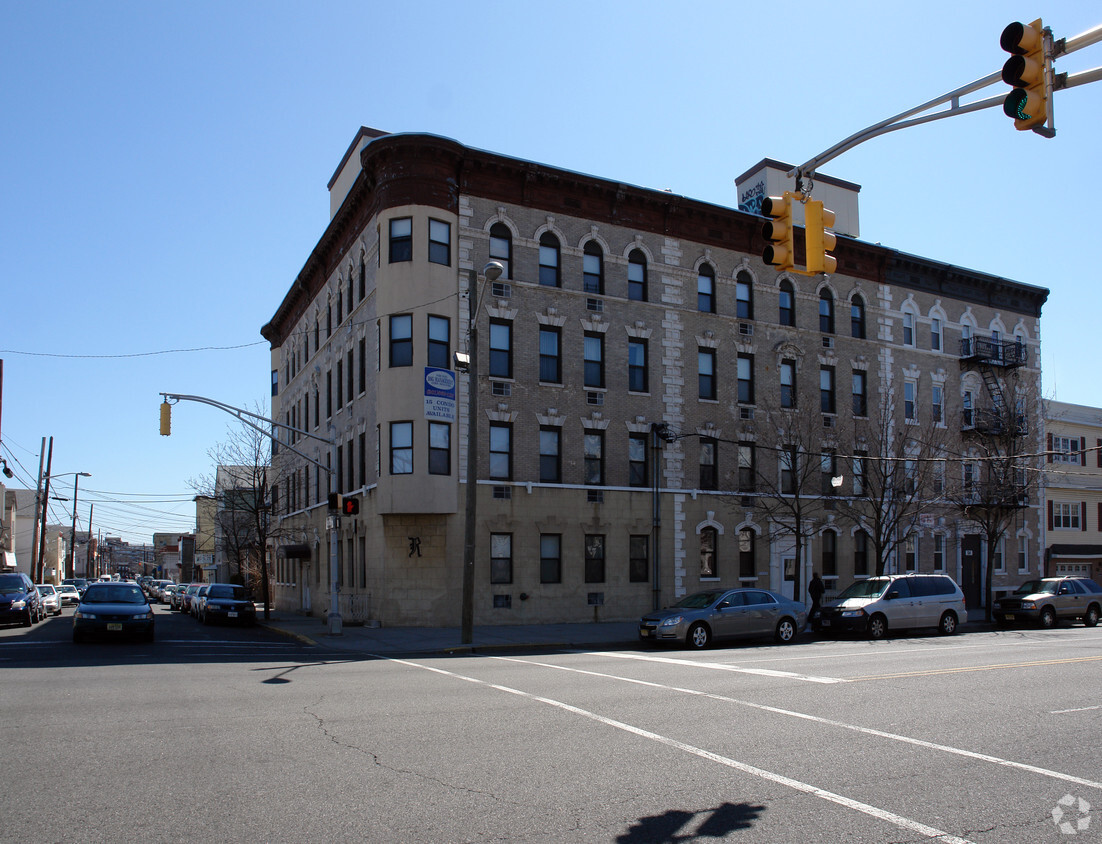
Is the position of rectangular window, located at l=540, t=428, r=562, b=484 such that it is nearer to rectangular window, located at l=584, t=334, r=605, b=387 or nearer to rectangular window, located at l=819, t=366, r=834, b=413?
rectangular window, located at l=584, t=334, r=605, b=387

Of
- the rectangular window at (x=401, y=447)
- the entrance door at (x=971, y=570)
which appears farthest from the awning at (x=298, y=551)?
the entrance door at (x=971, y=570)

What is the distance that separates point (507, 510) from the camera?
2702 cm

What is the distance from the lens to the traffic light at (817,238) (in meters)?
9.99

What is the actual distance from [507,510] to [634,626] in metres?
5.12

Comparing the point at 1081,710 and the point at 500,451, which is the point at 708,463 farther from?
the point at 1081,710

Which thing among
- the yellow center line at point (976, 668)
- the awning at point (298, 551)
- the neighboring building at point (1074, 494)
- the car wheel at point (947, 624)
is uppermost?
the neighboring building at point (1074, 494)

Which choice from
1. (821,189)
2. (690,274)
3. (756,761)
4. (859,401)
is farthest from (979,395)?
(756,761)

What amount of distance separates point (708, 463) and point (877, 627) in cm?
928

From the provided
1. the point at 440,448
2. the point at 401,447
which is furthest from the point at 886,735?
the point at 401,447

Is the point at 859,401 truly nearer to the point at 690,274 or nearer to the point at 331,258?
the point at 690,274

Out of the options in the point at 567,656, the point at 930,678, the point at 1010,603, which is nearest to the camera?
the point at 930,678

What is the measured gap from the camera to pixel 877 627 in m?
23.2

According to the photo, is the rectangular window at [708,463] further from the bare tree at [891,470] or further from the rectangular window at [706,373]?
the bare tree at [891,470]

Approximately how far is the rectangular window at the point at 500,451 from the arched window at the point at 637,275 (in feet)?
22.1
